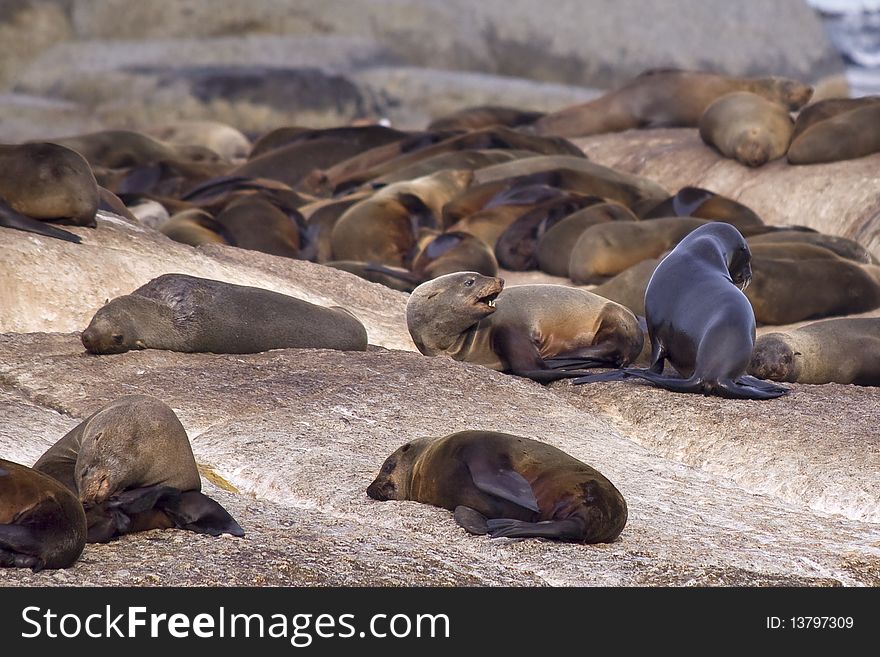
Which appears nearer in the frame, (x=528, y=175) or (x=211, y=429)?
(x=211, y=429)

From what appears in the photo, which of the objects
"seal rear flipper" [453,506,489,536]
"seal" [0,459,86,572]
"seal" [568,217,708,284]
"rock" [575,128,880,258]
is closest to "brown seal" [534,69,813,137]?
"rock" [575,128,880,258]

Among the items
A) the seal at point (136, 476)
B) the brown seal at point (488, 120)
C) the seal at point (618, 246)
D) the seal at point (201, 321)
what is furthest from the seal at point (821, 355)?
the brown seal at point (488, 120)

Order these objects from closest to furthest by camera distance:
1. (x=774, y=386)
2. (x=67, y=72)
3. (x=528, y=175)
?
(x=774, y=386) < (x=528, y=175) < (x=67, y=72)

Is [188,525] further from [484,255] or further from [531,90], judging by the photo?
[531,90]

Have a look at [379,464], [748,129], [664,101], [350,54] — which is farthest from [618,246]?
[350,54]

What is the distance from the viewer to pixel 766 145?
38.5 ft

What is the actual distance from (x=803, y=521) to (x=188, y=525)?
205 centimetres

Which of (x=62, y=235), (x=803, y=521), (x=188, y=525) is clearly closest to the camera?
(x=188, y=525)

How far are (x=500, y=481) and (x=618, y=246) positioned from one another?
504 cm

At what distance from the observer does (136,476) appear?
4.01 meters

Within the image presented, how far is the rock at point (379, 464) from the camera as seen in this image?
382 centimetres

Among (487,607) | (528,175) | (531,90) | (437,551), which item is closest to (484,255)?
(528,175)

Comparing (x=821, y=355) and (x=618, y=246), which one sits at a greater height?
(x=821, y=355)

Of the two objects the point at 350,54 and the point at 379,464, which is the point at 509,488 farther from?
the point at 350,54
